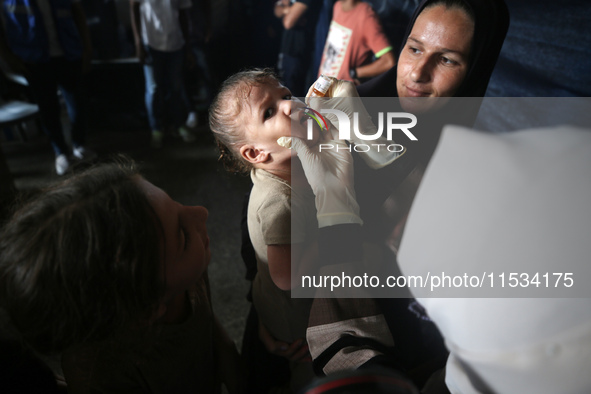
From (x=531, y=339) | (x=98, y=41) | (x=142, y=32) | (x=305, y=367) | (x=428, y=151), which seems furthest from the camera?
(x=98, y=41)

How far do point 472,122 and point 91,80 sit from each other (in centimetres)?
290

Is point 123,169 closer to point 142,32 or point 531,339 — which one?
point 531,339

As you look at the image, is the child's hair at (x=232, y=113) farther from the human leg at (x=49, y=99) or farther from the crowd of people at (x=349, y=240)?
the human leg at (x=49, y=99)

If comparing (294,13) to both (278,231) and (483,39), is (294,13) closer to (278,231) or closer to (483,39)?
(483,39)

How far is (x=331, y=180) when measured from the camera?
43 cm

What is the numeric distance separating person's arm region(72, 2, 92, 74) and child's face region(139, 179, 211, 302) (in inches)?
77.6

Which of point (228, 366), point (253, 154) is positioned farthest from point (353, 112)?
point (228, 366)

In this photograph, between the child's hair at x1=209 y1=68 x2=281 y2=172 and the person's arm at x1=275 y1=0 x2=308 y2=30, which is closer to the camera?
the child's hair at x1=209 y1=68 x2=281 y2=172

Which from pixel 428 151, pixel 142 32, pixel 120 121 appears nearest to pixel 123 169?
pixel 428 151

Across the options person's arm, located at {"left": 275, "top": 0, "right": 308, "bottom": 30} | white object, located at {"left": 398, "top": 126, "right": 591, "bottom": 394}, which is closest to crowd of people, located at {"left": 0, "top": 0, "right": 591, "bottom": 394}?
white object, located at {"left": 398, "top": 126, "right": 591, "bottom": 394}

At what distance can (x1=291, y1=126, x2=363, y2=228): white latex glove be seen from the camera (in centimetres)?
42

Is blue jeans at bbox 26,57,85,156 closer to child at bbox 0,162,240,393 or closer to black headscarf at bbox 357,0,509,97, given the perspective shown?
child at bbox 0,162,240,393

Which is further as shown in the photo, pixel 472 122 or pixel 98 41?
pixel 98 41

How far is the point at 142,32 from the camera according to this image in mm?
2037
